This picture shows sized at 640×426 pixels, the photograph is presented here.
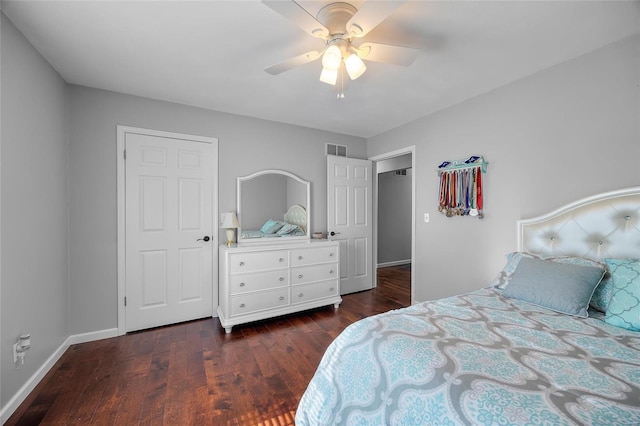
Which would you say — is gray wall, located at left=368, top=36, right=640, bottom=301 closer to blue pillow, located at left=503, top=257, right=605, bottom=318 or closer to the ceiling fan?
blue pillow, located at left=503, top=257, right=605, bottom=318

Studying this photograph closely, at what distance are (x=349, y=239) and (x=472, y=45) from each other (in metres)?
2.64

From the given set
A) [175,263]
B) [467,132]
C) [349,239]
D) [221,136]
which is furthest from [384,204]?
[175,263]

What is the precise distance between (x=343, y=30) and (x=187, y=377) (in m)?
2.52

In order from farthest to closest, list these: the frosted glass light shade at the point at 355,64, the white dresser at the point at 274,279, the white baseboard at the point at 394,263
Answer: the white baseboard at the point at 394,263 < the white dresser at the point at 274,279 < the frosted glass light shade at the point at 355,64

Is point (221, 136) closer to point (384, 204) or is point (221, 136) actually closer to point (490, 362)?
point (490, 362)

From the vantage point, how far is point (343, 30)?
1436 mm

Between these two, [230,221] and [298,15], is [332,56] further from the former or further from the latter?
[230,221]

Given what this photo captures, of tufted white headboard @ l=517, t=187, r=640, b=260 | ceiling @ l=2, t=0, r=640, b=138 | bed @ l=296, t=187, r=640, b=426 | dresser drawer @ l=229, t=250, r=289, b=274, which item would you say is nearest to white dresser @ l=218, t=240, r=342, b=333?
dresser drawer @ l=229, t=250, r=289, b=274

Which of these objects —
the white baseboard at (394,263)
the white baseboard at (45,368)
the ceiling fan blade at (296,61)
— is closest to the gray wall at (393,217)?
the white baseboard at (394,263)

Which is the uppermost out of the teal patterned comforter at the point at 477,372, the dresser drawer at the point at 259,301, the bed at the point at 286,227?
the bed at the point at 286,227

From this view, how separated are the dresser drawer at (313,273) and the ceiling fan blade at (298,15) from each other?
233 cm

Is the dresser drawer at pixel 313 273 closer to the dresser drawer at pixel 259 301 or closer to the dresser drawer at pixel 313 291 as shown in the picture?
the dresser drawer at pixel 313 291

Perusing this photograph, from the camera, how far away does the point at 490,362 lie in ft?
3.28

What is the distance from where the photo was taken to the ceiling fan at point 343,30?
1.19 meters
